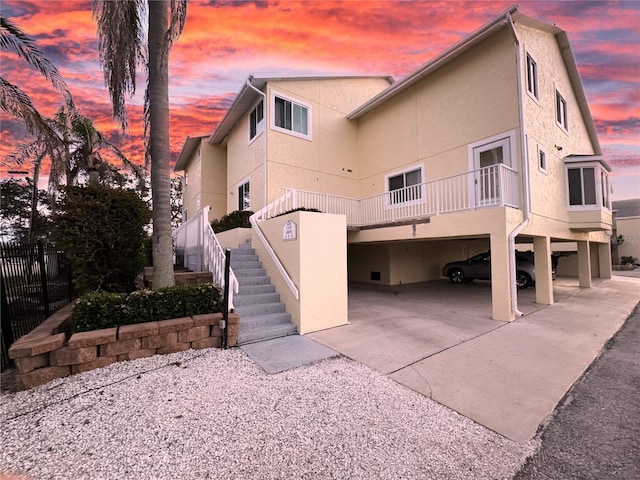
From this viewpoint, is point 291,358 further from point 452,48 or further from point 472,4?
point 472,4

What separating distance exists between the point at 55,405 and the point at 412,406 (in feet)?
12.9

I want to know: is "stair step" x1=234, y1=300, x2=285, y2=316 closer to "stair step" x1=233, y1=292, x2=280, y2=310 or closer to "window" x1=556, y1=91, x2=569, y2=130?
"stair step" x1=233, y1=292, x2=280, y2=310

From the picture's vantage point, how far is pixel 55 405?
2973 mm

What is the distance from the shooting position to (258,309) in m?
5.66

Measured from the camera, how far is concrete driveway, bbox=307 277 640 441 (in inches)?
120

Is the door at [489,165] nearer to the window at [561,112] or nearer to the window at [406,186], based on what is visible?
the window at [406,186]

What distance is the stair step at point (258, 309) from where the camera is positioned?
5.48 m

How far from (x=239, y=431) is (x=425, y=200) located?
8.21 meters

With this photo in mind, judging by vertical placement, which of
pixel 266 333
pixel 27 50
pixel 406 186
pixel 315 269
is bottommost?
pixel 266 333

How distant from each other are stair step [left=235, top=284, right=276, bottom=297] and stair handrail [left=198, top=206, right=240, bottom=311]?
0.16 metres

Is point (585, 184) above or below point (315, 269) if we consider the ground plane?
above

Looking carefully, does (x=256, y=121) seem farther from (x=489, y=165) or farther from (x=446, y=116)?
(x=489, y=165)

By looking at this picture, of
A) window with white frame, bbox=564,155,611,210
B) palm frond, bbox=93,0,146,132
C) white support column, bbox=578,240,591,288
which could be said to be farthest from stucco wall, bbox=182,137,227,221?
white support column, bbox=578,240,591,288

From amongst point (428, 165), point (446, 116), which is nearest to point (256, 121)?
point (428, 165)
